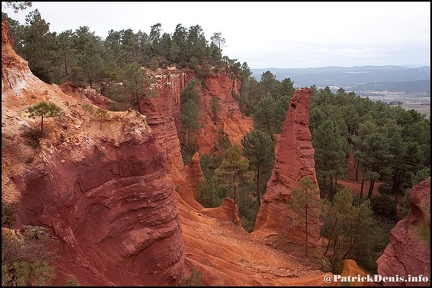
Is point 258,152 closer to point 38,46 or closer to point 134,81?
point 134,81

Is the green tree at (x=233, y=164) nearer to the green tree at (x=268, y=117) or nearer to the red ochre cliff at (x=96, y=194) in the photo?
the red ochre cliff at (x=96, y=194)

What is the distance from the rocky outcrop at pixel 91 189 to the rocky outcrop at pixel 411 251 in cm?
863

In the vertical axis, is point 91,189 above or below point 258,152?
above

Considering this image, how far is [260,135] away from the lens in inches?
1347

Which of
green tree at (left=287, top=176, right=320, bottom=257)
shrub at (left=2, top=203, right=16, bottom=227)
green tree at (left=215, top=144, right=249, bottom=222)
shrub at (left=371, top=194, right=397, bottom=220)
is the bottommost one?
shrub at (left=371, top=194, right=397, bottom=220)

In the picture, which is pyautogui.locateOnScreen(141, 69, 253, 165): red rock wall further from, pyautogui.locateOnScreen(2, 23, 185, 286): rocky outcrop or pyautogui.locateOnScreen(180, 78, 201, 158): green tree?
pyautogui.locateOnScreen(2, 23, 185, 286): rocky outcrop

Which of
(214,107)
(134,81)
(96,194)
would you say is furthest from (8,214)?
(214,107)

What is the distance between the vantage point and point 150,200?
1516 centimetres

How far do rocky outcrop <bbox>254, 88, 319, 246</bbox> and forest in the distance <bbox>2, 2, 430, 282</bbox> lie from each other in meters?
2.35

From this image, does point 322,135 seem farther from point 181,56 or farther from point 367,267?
point 181,56

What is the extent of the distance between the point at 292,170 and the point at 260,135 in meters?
8.46

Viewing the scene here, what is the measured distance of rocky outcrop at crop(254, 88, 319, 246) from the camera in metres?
25.8

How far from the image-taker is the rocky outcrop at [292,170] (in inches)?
1016

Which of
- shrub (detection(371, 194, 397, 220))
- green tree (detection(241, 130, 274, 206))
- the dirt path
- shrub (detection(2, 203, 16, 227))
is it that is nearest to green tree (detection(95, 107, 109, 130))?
shrub (detection(2, 203, 16, 227))
